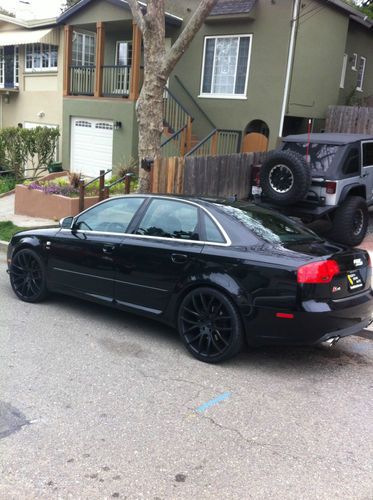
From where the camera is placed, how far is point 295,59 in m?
13.9

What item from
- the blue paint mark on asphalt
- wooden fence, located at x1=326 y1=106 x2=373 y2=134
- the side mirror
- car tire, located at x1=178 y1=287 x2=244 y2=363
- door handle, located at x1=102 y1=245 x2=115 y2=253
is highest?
wooden fence, located at x1=326 y1=106 x2=373 y2=134

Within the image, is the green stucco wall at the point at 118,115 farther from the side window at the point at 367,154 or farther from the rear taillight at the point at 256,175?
the side window at the point at 367,154

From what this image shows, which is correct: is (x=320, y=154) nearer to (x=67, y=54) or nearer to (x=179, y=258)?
(x=179, y=258)

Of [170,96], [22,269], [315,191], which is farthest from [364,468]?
[170,96]

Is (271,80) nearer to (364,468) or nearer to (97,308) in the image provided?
(97,308)

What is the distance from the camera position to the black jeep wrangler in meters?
8.83

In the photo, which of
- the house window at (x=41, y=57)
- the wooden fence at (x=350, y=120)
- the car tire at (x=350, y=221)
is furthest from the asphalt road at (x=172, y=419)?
the house window at (x=41, y=57)

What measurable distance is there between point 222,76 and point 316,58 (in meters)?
2.77

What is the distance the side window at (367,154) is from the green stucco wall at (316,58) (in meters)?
4.75

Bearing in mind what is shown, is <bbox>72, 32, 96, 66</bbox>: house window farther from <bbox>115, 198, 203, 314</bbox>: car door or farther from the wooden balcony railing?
<bbox>115, 198, 203, 314</bbox>: car door

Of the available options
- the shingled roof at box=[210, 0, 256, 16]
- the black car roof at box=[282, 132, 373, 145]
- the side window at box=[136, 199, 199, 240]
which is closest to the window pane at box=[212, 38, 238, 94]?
the shingled roof at box=[210, 0, 256, 16]

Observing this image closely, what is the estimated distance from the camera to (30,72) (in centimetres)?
1988

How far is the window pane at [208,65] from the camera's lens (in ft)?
49.6

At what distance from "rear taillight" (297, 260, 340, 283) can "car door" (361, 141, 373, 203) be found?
6.16 metres
